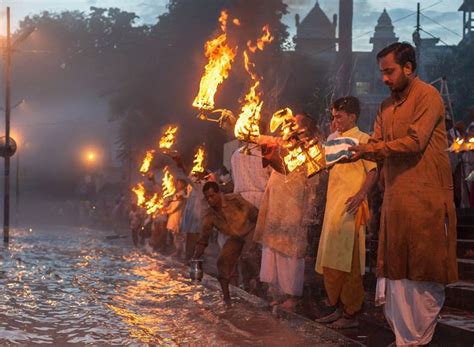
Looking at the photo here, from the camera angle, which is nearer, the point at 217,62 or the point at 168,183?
the point at 217,62

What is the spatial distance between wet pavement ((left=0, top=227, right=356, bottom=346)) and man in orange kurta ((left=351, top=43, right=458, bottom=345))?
180cm

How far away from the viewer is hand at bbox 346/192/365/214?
7.68m

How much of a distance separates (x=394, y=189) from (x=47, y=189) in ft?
297

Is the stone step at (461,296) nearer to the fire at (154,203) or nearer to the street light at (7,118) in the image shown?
the fire at (154,203)

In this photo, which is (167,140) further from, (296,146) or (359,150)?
(359,150)

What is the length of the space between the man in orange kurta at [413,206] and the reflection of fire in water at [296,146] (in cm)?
158

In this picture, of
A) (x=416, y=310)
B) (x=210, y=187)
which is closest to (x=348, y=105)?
(x=210, y=187)

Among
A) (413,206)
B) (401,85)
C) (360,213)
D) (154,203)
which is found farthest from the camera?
(154,203)

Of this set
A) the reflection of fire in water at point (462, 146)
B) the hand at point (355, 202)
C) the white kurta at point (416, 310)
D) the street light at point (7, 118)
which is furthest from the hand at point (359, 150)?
the street light at point (7, 118)

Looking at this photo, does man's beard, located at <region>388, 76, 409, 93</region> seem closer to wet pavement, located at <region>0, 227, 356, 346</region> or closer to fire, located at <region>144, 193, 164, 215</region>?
wet pavement, located at <region>0, 227, 356, 346</region>

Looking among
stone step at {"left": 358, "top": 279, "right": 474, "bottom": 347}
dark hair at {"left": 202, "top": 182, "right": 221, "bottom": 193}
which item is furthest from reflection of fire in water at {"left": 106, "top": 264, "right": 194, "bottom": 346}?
stone step at {"left": 358, "top": 279, "right": 474, "bottom": 347}

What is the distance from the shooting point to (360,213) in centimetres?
801

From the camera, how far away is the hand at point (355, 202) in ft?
25.2

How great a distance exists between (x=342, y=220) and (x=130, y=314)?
2.66 m
